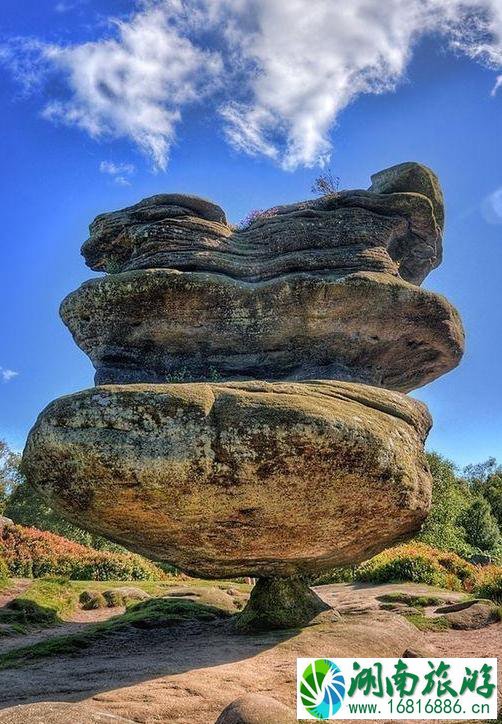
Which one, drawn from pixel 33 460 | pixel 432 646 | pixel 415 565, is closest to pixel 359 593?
pixel 415 565

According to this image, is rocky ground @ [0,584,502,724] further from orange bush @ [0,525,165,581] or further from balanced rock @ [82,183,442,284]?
orange bush @ [0,525,165,581]

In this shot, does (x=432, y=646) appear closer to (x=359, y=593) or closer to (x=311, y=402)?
(x=311, y=402)

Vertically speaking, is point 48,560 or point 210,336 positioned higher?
point 210,336

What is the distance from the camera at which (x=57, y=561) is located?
26094 millimetres

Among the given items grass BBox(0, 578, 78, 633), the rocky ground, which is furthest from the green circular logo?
grass BBox(0, 578, 78, 633)

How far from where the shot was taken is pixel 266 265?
14016mm

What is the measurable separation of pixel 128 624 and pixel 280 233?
10.4 m

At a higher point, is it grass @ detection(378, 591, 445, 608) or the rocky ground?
grass @ detection(378, 591, 445, 608)

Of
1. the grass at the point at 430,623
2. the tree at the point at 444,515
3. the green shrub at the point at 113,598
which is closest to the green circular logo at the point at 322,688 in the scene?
the grass at the point at 430,623

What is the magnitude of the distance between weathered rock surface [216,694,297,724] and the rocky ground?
3.29 feet

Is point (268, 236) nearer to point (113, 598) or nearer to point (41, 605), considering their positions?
point (41, 605)

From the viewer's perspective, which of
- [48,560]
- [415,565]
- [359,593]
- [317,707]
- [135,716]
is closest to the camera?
[135,716]

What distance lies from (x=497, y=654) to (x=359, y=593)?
919 cm

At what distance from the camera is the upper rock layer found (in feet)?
45.7
